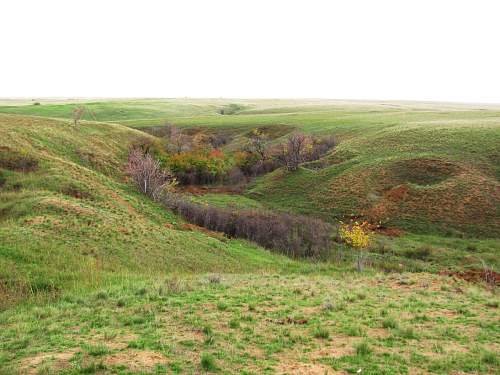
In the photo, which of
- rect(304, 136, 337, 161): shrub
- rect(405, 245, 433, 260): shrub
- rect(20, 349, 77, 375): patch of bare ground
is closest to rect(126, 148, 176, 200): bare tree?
rect(405, 245, 433, 260): shrub

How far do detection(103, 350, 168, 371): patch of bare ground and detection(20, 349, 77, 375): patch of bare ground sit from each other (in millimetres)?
982

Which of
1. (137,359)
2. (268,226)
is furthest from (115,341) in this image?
(268,226)

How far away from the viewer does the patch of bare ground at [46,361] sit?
33.7 ft

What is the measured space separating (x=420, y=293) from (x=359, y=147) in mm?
44890

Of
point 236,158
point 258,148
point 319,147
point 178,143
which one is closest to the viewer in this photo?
point 236,158

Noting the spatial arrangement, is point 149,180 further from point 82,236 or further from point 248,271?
point 248,271

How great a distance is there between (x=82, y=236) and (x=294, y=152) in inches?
1555

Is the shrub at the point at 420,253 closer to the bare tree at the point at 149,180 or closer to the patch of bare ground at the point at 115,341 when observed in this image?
the bare tree at the point at 149,180

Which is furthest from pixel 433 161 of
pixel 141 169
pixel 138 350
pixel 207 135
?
pixel 138 350

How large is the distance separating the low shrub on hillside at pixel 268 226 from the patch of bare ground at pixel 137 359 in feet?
82.5

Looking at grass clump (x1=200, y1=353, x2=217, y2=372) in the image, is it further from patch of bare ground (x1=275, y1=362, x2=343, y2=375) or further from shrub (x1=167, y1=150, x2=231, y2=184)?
shrub (x1=167, y1=150, x2=231, y2=184)

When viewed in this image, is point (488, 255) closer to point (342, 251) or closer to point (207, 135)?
point (342, 251)

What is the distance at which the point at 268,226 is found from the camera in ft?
132

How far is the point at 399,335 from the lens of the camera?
44.9 feet
